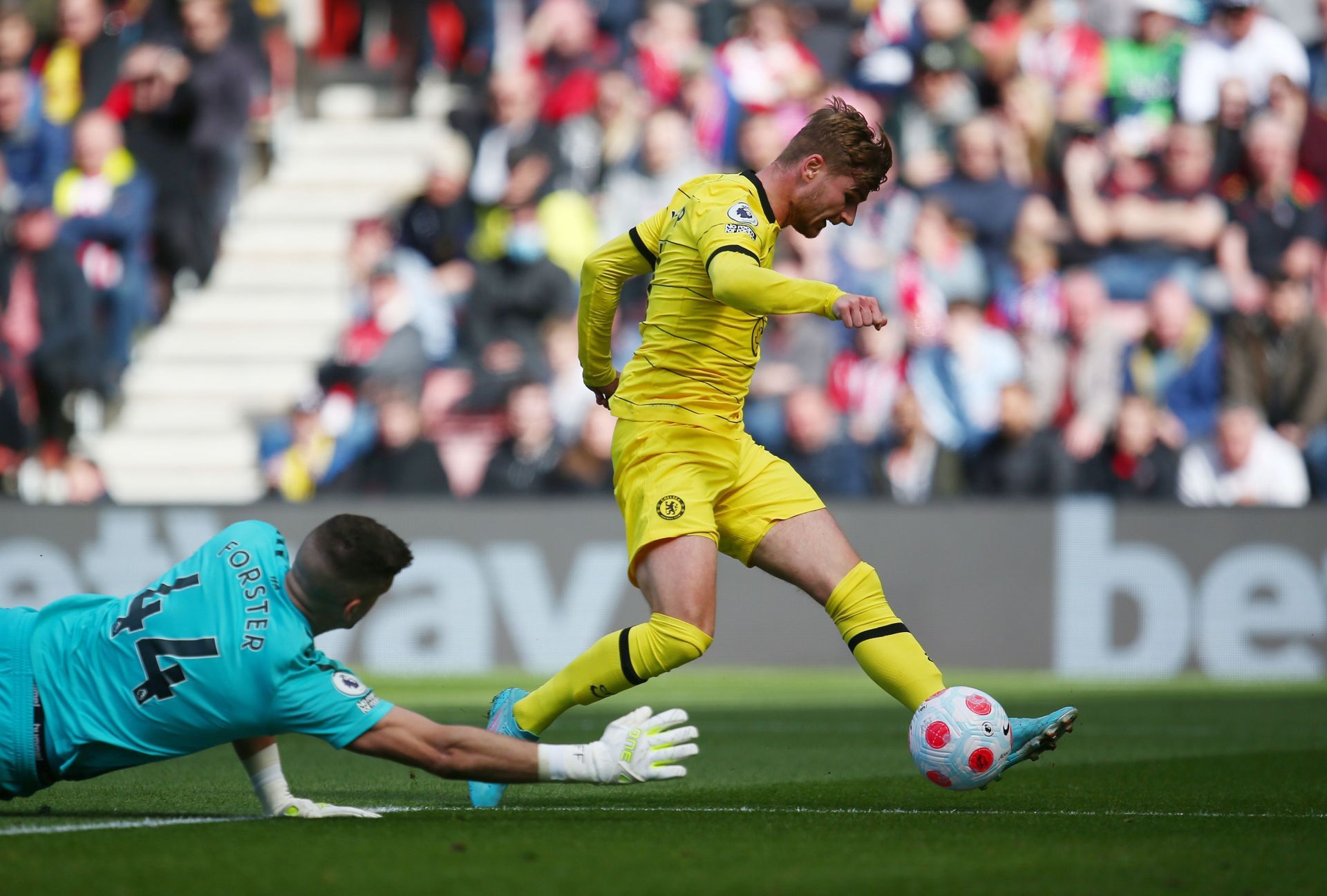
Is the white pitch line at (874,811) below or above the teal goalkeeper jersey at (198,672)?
below

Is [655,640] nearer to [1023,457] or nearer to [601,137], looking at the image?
[1023,457]

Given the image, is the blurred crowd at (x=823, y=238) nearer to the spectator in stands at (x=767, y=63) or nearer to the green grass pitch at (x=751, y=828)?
the spectator in stands at (x=767, y=63)

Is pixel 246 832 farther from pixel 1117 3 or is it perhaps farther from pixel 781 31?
pixel 1117 3

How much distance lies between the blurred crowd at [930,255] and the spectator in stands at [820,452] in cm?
2

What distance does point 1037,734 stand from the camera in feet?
19.2

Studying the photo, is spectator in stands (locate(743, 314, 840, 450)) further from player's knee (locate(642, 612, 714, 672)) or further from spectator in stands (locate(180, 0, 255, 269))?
player's knee (locate(642, 612, 714, 672))

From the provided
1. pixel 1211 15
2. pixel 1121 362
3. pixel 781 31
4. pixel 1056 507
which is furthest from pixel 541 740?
pixel 1211 15

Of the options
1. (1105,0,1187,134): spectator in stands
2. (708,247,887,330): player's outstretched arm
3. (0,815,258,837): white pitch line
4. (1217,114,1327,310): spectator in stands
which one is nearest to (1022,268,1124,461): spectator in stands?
(1217,114,1327,310): spectator in stands

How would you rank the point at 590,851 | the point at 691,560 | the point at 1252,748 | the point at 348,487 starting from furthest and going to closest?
1. the point at 348,487
2. the point at 1252,748
3. the point at 691,560
4. the point at 590,851

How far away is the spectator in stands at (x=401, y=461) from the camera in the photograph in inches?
533

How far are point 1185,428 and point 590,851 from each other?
9.39 m

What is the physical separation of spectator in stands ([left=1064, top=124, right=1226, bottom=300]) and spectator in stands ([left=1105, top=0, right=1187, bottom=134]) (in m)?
0.68

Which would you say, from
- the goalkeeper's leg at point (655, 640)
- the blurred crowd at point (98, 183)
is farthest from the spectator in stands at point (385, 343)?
the goalkeeper's leg at point (655, 640)

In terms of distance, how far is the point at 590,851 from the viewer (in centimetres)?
487
